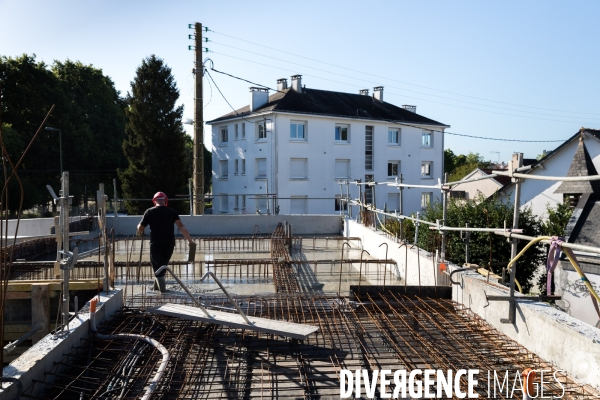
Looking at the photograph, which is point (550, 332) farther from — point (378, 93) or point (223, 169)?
point (378, 93)

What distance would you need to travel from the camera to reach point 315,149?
31.7 meters

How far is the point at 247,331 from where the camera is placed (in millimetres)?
5656

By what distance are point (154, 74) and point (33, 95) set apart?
7.30m

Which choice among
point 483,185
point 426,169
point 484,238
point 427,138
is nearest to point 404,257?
point 484,238

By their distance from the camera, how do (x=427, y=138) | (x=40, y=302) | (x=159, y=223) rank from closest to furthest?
(x=159, y=223) → (x=40, y=302) → (x=427, y=138)

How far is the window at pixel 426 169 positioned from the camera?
1453 inches

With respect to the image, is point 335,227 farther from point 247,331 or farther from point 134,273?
point 247,331

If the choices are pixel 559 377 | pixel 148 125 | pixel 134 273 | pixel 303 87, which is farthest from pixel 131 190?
pixel 559 377

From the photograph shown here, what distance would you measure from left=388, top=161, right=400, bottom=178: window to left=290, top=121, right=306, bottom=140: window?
6.70 m

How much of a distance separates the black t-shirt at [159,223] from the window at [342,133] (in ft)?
86.8

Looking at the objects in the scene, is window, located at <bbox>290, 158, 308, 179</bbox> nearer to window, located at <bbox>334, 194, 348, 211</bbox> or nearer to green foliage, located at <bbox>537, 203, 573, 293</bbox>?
window, located at <bbox>334, 194, 348, 211</bbox>

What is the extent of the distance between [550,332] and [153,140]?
1236 inches

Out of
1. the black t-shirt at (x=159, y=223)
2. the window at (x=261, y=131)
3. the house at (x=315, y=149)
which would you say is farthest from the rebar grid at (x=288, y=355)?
the window at (x=261, y=131)

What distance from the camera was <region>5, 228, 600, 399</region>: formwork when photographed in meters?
4.18
